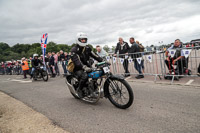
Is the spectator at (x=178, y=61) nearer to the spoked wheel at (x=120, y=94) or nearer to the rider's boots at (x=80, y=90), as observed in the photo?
the spoked wheel at (x=120, y=94)

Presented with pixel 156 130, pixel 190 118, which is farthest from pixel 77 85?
pixel 190 118

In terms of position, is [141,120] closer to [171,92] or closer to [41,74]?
[171,92]

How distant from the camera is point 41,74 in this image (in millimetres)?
9836

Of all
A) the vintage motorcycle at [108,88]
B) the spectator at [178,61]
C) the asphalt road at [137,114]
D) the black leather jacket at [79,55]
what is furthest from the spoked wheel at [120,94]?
the spectator at [178,61]

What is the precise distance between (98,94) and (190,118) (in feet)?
6.80

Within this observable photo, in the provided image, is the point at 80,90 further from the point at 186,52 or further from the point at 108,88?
the point at 186,52

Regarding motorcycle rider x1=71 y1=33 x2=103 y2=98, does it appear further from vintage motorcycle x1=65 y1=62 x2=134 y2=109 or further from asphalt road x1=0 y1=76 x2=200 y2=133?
asphalt road x1=0 y1=76 x2=200 y2=133

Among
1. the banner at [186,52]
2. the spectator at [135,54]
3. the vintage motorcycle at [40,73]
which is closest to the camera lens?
the banner at [186,52]

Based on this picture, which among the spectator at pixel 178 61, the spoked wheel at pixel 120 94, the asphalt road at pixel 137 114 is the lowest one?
the asphalt road at pixel 137 114

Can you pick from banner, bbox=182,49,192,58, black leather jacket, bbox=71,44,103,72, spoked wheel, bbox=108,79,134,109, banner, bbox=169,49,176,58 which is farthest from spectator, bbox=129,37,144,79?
spoked wheel, bbox=108,79,134,109

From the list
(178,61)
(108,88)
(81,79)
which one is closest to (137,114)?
(108,88)

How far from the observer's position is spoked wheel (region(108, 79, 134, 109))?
330cm

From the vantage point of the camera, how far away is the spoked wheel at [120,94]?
3299 mm

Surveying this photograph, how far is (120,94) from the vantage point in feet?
11.6
